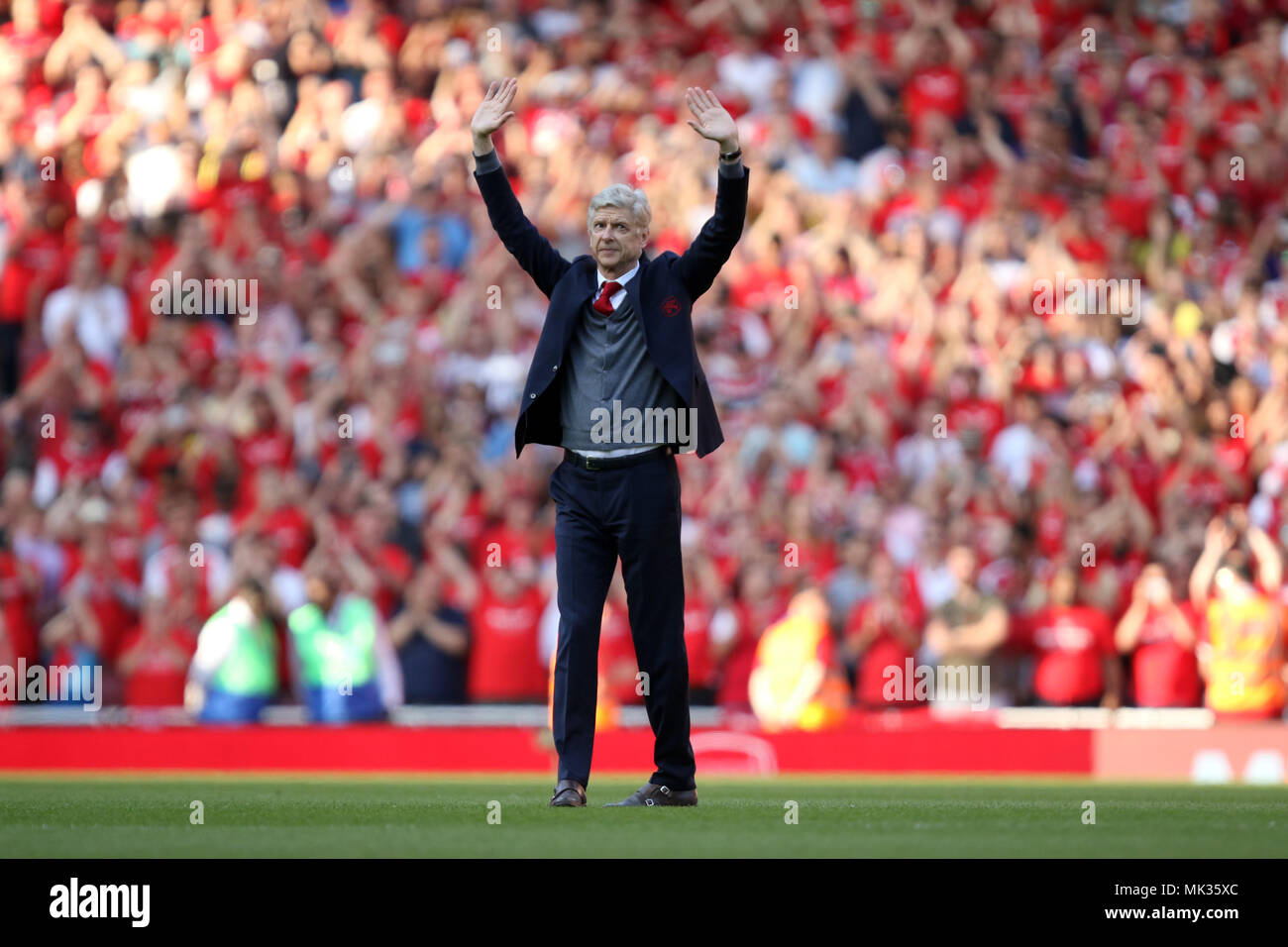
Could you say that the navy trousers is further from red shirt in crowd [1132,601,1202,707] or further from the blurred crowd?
red shirt in crowd [1132,601,1202,707]

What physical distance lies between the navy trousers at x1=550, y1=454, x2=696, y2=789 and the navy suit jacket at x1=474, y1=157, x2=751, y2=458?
223 millimetres

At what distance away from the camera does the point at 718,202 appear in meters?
7.65

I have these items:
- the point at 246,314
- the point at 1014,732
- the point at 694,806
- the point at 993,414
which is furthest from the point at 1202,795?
the point at 246,314

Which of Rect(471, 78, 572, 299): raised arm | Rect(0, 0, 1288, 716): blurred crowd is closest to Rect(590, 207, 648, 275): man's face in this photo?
Rect(471, 78, 572, 299): raised arm

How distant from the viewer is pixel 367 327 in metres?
16.8

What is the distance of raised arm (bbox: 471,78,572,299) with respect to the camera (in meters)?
7.88

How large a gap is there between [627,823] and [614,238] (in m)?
2.23

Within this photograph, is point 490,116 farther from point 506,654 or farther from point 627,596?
point 506,654

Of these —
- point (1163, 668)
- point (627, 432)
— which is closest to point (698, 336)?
point (1163, 668)

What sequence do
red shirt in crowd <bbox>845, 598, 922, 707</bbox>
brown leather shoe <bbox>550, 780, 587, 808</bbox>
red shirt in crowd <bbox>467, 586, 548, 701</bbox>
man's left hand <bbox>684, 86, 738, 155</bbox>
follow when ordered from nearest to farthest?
man's left hand <bbox>684, 86, 738, 155</bbox> < brown leather shoe <bbox>550, 780, 587, 808</bbox> < red shirt in crowd <bbox>467, 586, 548, 701</bbox> < red shirt in crowd <bbox>845, 598, 922, 707</bbox>

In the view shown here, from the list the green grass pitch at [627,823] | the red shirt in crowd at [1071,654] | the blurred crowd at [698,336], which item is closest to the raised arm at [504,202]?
the green grass pitch at [627,823]

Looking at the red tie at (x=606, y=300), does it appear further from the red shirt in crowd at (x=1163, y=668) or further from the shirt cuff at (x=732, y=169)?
the red shirt in crowd at (x=1163, y=668)
